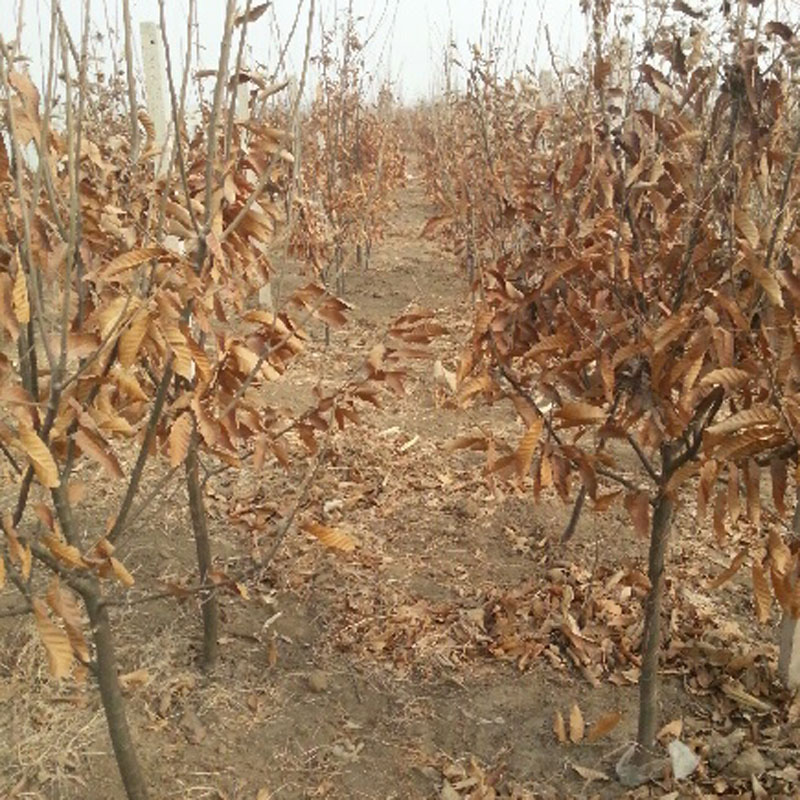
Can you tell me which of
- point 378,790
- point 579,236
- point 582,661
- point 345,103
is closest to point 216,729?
point 378,790

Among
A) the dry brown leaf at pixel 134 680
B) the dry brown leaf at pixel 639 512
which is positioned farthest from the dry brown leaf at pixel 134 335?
the dry brown leaf at pixel 134 680

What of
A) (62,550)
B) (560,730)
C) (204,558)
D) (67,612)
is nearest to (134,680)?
(204,558)

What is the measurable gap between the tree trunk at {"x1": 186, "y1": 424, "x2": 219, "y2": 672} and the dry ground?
9 centimetres

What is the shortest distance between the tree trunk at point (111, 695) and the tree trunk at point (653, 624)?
1.32 meters

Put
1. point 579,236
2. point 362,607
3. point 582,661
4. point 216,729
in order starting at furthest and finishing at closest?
point 362,607, point 582,661, point 216,729, point 579,236

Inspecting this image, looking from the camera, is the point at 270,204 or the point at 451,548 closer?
the point at 270,204

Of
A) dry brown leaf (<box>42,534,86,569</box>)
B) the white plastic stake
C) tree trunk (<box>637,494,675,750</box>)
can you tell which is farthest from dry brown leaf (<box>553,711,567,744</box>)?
the white plastic stake

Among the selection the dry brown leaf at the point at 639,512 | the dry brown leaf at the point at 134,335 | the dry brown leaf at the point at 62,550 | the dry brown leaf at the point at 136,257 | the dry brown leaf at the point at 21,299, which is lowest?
the dry brown leaf at the point at 639,512

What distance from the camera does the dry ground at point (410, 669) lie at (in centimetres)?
246

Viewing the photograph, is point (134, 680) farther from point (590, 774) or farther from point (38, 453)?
point (38, 453)

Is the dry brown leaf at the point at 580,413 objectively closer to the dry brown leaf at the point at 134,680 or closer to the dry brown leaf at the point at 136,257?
the dry brown leaf at the point at 136,257

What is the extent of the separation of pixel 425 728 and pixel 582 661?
578 millimetres

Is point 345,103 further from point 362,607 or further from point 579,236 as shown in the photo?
point 579,236

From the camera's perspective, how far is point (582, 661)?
283cm
